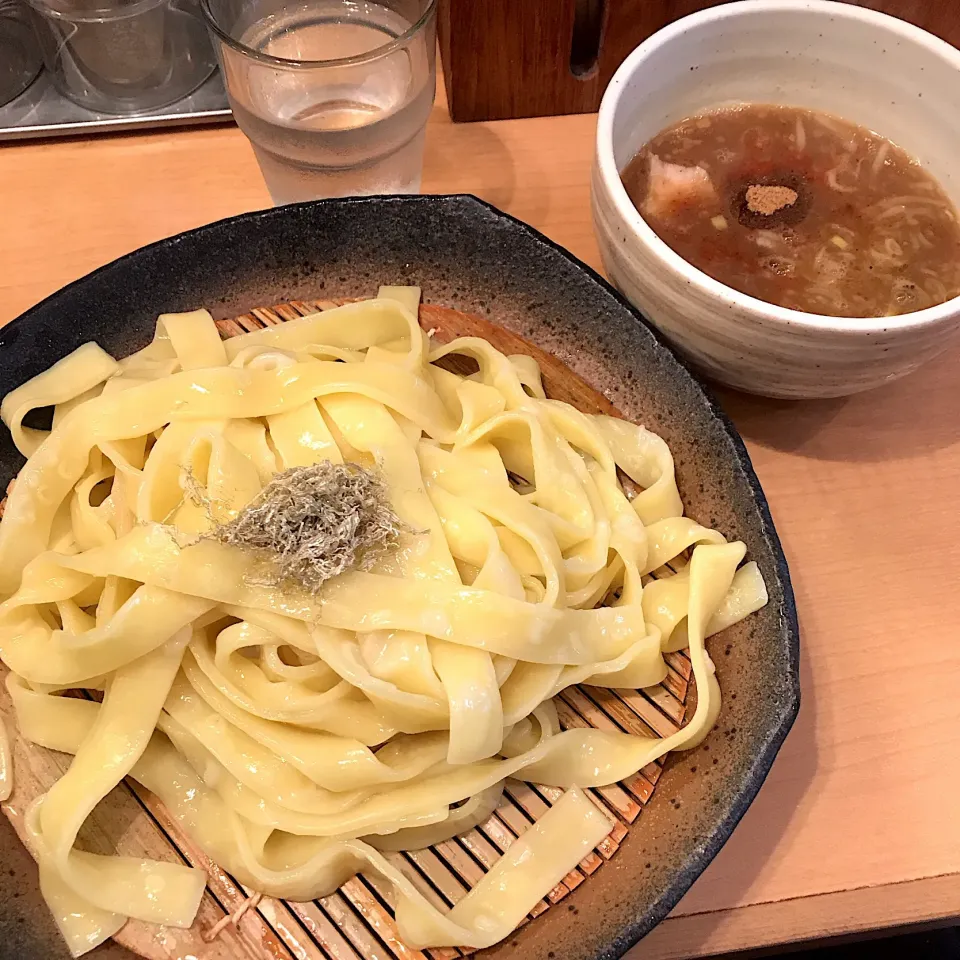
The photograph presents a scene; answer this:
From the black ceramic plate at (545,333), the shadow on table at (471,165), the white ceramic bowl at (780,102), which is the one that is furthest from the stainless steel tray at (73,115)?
the white ceramic bowl at (780,102)

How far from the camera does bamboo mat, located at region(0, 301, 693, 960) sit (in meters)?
1.14

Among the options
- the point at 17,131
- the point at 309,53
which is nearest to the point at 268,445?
the point at 309,53

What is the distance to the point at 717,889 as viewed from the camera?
1.27 m

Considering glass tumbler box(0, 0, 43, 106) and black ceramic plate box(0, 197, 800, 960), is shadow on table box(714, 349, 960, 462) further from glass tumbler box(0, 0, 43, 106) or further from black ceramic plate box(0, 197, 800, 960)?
glass tumbler box(0, 0, 43, 106)

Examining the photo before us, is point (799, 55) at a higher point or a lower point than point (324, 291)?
higher

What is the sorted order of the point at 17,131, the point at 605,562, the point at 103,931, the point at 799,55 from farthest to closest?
the point at 17,131
the point at 799,55
the point at 605,562
the point at 103,931

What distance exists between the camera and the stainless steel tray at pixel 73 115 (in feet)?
6.45

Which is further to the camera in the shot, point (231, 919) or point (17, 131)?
point (17, 131)

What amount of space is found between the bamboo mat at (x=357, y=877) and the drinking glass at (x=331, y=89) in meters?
1.08

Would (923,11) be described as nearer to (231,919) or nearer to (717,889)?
(717,889)

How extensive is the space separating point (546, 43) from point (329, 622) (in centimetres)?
137

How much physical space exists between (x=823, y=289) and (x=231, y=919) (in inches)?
51.8

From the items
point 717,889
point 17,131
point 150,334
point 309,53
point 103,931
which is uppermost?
point 309,53

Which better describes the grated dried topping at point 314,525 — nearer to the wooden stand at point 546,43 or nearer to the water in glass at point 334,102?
the water in glass at point 334,102
